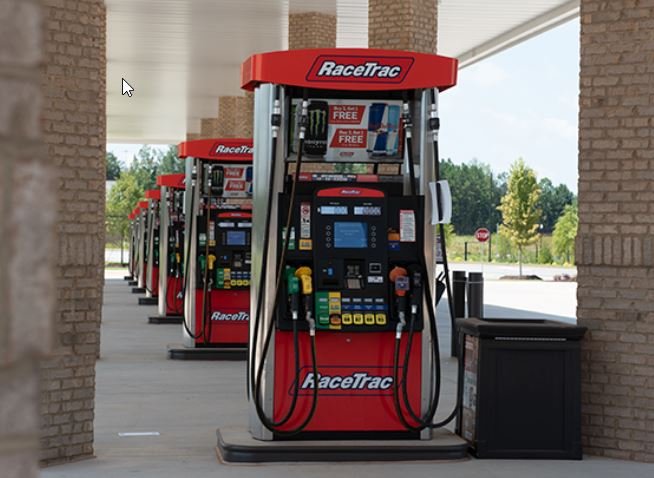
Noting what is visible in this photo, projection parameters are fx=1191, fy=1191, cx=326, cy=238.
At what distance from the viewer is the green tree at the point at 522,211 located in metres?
69.8

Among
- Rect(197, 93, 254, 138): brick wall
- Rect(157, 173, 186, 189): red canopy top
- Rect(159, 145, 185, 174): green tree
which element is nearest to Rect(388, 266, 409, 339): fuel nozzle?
Rect(157, 173, 186, 189): red canopy top

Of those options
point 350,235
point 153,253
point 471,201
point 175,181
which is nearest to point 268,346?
point 350,235

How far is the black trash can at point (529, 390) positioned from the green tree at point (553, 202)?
100472mm

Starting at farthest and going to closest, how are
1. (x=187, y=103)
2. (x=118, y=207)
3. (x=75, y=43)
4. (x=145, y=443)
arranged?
(x=118, y=207) → (x=187, y=103) → (x=145, y=443) → (x=75, y=43)

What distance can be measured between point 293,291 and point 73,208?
1.57 metres

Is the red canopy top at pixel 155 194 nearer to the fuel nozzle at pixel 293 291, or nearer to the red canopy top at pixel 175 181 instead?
the red canopy top at pixel 175 181

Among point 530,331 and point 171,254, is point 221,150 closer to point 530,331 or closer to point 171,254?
point 171,254

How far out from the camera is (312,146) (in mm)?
8352

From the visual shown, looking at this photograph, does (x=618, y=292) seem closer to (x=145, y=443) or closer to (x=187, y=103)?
(x=145, y=443)

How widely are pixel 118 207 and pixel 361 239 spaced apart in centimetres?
7120

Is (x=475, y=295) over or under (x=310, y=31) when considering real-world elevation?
under

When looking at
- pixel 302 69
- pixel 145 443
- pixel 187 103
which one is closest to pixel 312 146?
pixel 302 69

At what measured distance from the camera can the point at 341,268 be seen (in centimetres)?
816

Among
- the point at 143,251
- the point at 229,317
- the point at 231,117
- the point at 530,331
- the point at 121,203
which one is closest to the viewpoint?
the point at 530,331
